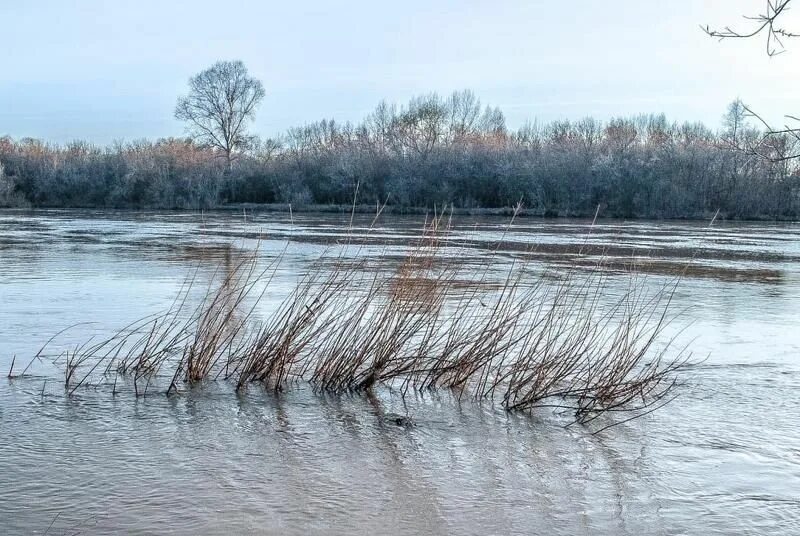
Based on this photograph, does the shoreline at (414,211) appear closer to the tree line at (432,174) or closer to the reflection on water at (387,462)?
the tree line at (432,174)

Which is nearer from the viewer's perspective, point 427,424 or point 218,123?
point 427,424

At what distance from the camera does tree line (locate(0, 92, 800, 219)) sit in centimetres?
5278

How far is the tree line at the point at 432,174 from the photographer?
52.8 m

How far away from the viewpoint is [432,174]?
195ft

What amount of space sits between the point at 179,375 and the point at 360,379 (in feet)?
5.67

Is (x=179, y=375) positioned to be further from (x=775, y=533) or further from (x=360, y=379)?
(x=775, y=533)

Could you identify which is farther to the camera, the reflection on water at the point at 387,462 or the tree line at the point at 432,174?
the tree line at the point at 432,174

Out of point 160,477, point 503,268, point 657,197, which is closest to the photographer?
point 160,477

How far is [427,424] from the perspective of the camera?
7129 mm

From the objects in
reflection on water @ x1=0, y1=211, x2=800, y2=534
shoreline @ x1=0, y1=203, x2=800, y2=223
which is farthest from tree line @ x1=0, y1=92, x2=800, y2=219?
reflection on water @ x1=0, y1=211, x2=800, y2=534

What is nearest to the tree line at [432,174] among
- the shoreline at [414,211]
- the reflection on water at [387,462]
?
the shoreline at [414,211]

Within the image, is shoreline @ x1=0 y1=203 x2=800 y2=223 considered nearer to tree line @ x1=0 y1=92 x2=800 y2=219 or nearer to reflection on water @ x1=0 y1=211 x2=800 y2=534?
tree line @ x1=0 y1=92 x2=800 y2=219

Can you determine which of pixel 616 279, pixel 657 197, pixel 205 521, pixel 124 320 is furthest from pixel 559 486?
pixel 657 197

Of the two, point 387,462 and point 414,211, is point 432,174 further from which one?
point 387,462
